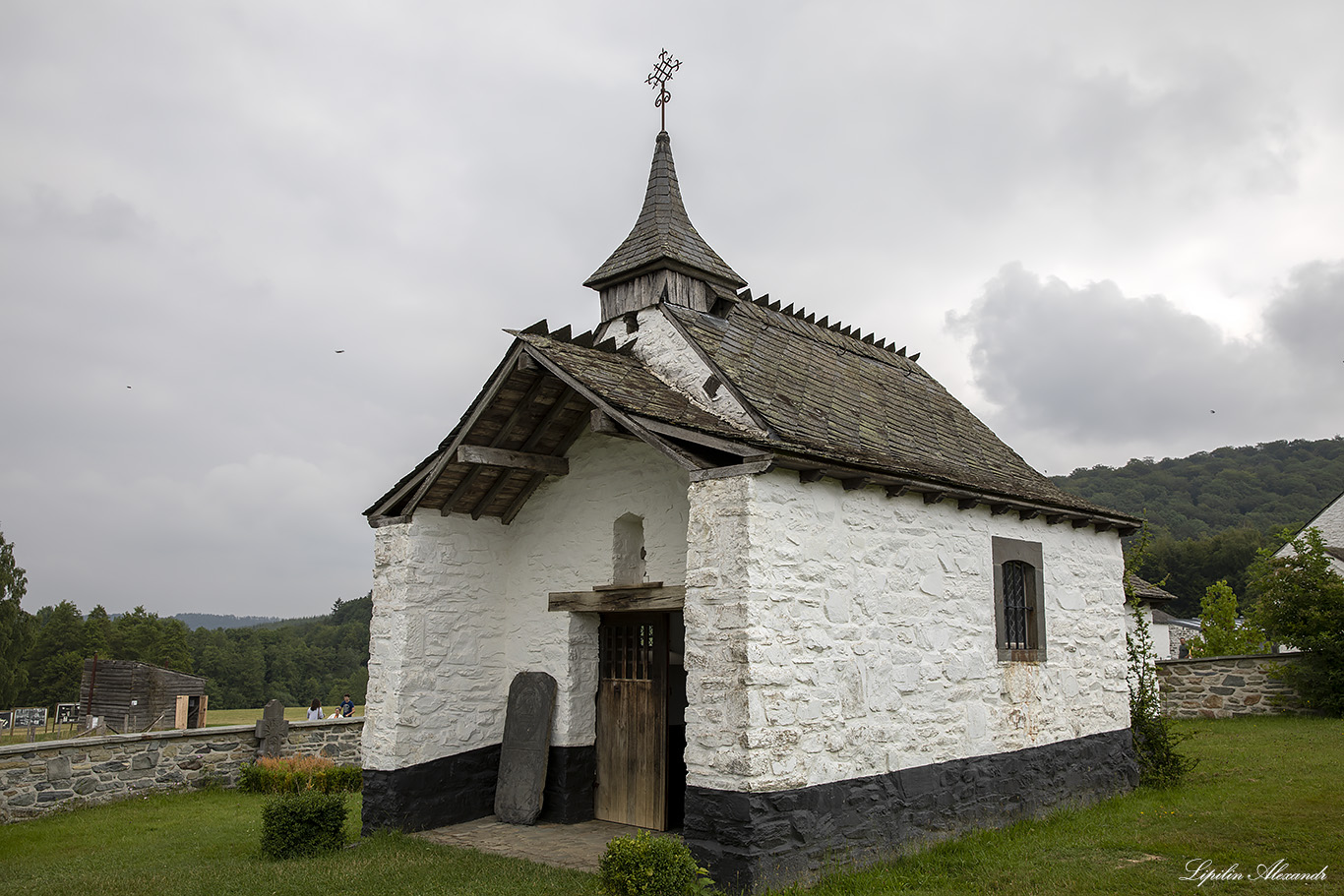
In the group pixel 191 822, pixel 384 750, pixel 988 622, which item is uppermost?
pixel 988 622

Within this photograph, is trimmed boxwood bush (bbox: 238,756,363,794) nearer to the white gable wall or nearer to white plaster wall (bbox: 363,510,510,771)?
white plaster wall (bbox: 363,510,510,771)

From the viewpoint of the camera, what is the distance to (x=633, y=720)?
9695 millimetres

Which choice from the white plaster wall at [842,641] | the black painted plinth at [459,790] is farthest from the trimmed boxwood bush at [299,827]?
the white plaster wall at [842,641]

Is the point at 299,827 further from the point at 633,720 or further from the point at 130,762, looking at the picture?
the point at 130,762

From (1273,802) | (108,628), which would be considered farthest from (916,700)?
(108,628)

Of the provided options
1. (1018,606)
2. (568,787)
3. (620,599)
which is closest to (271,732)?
(568,787)

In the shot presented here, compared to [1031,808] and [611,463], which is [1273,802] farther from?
[611,463]

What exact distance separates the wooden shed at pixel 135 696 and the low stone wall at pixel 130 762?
6.56 m

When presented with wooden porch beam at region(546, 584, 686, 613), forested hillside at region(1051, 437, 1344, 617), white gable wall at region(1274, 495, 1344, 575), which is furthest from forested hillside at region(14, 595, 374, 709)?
forested hillside at region(1051, 437, 1344, 617)

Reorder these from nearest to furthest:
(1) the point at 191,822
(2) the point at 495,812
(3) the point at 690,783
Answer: (3) the point at 690,783, (2) the point at 495,812, (1) the point at 191,822

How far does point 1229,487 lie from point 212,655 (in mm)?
64103

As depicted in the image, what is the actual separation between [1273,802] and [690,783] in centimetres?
705

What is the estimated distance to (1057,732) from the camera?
10.1 meters

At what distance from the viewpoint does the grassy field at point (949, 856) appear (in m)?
7.14
